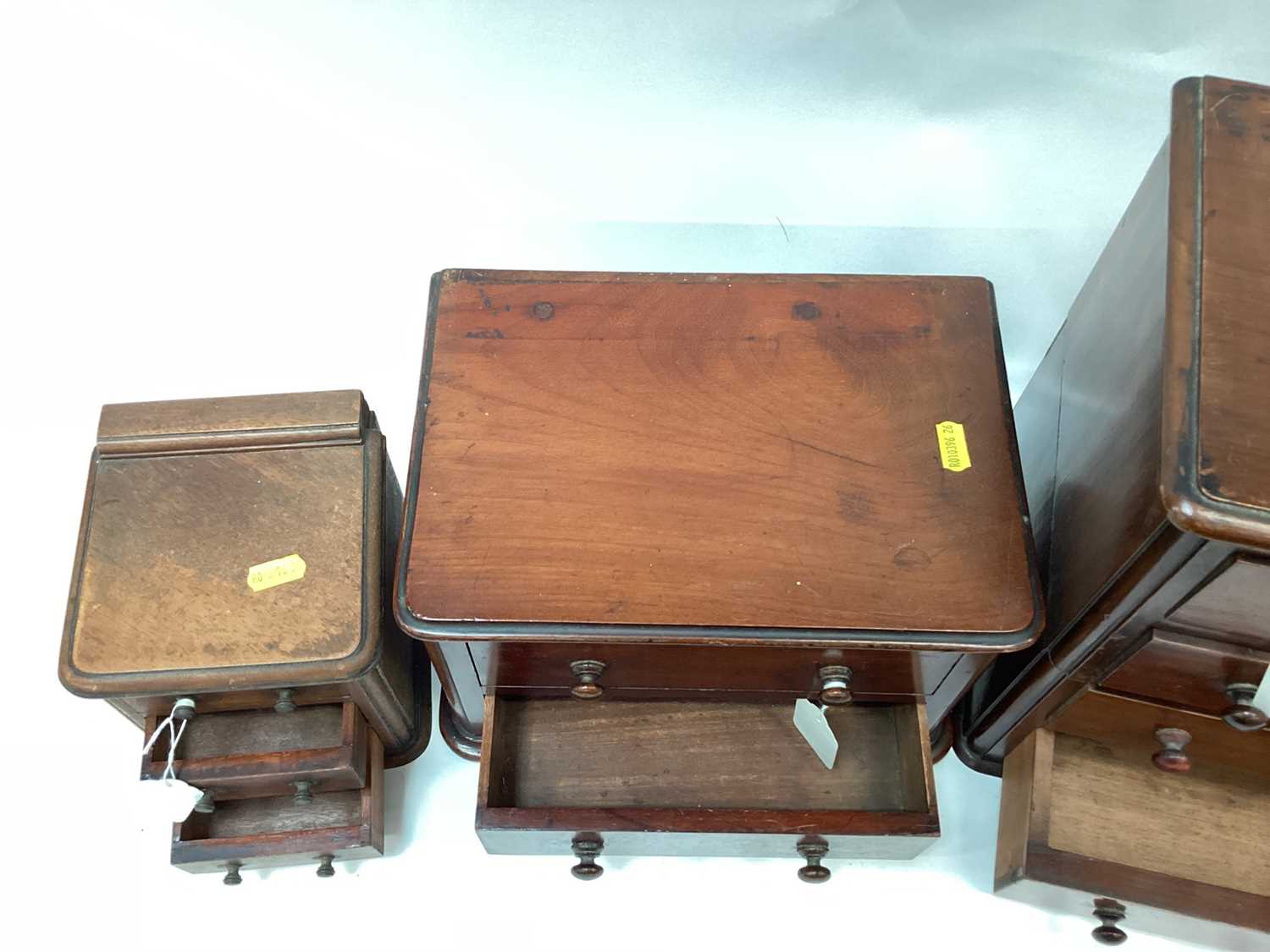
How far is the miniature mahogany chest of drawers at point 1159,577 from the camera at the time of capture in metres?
0.92

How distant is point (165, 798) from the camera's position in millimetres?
1264

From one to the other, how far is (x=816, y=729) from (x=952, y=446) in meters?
0.38

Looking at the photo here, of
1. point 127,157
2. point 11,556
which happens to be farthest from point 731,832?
point 127,157

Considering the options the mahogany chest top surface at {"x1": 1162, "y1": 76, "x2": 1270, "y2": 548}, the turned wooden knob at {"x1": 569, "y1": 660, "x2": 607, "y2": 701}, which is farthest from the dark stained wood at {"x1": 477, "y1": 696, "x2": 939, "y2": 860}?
the mahogany chest top surface at {"x1": 1162, "y1": 76, "x2": 1270, "y2": 548}

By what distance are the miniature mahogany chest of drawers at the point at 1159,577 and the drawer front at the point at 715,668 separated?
143mm

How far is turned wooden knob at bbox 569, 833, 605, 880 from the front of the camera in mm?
1261

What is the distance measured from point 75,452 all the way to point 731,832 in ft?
4.21

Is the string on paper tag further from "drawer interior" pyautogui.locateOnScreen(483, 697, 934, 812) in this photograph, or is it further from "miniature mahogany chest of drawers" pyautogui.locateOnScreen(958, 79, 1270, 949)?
"miniature mahogany chest of drawers" pyautogui.locateOnScreen(958, 79, 1270, 949)

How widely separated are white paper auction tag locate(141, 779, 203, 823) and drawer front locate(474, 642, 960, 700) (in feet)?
1.24

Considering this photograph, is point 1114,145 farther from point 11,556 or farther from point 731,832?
point 11,556

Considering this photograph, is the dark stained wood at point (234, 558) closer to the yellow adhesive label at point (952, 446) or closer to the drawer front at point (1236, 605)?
the yellow adhesive label at point (952, 446)

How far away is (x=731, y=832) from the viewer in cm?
123

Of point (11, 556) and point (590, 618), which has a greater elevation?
point (590, 618)

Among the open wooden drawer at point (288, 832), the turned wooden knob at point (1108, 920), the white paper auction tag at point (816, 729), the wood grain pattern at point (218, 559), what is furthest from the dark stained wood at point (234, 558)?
the turned wooden knob at point (1108, 920)
